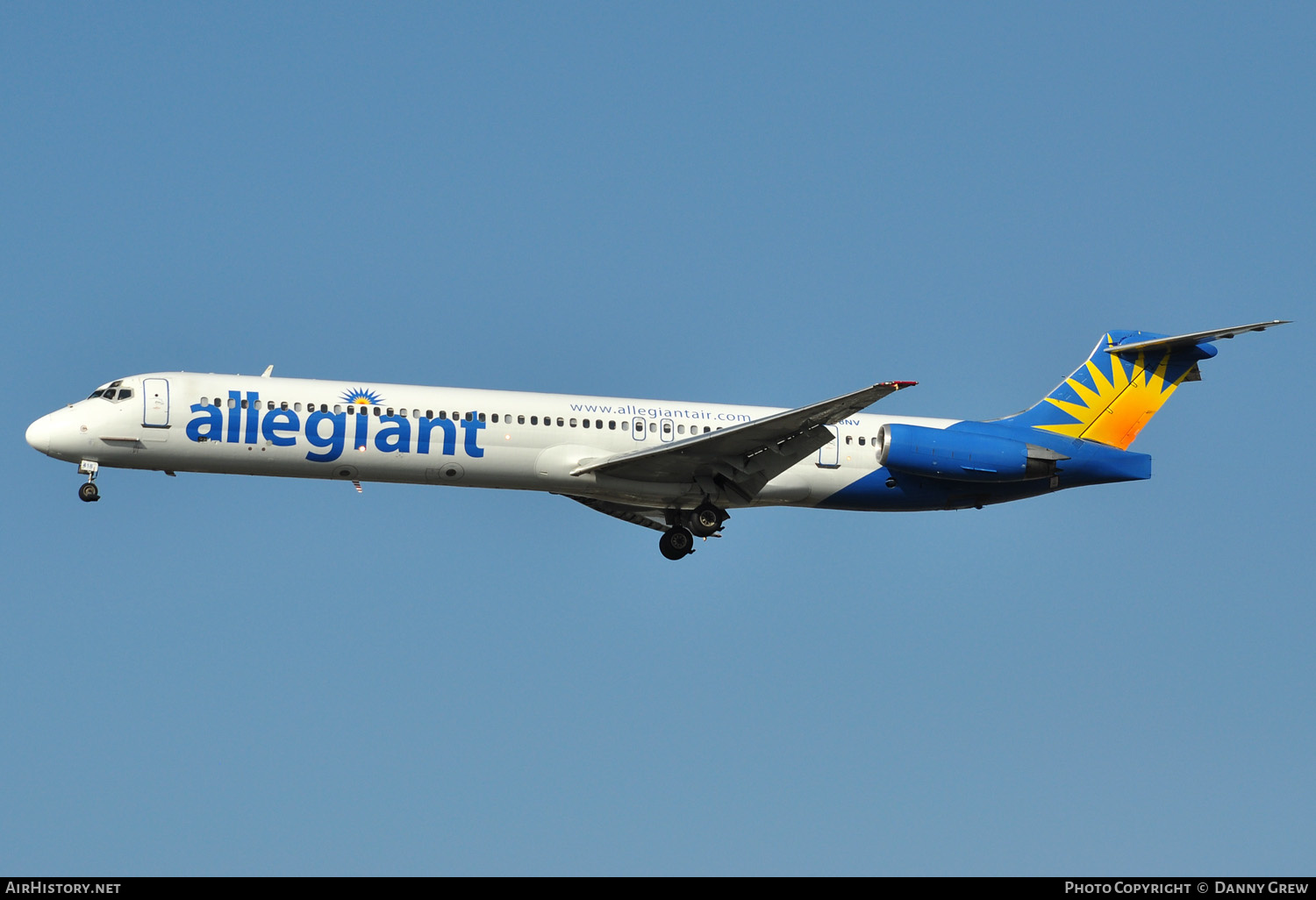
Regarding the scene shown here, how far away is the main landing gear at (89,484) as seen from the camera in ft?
97.9

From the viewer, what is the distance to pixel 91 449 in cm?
2988

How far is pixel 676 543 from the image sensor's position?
32688 mm

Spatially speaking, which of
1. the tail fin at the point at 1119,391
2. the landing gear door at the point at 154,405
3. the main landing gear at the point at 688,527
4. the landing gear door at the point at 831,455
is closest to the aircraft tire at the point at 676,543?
the main landing gear at the point at 688,527

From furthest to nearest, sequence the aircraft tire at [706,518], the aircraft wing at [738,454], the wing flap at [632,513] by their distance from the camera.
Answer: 1. the wing flap at [632,513]
2. the aircraft tire at [706,518]
3. the aircraft wing at [738,454]

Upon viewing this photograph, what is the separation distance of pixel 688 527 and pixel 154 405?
1131 cm

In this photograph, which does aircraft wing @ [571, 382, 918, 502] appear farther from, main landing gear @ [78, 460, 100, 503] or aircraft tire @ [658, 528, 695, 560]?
main landing gear @ [78, 460, 100, 503]

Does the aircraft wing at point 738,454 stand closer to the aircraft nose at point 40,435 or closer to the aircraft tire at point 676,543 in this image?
the aircraft tire at point 676,543

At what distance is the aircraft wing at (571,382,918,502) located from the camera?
29.3 meters

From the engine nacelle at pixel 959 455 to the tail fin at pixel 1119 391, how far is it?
1858 millimetres

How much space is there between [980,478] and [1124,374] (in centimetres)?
497

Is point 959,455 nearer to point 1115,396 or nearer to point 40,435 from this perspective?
point 1115,396

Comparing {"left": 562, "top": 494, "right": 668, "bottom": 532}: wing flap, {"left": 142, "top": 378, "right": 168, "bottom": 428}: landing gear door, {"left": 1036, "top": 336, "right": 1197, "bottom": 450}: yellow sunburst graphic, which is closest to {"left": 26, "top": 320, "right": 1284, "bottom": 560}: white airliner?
{"left": 142, "top": 378, "right": 168, "bottom": 428}: landing gear door
